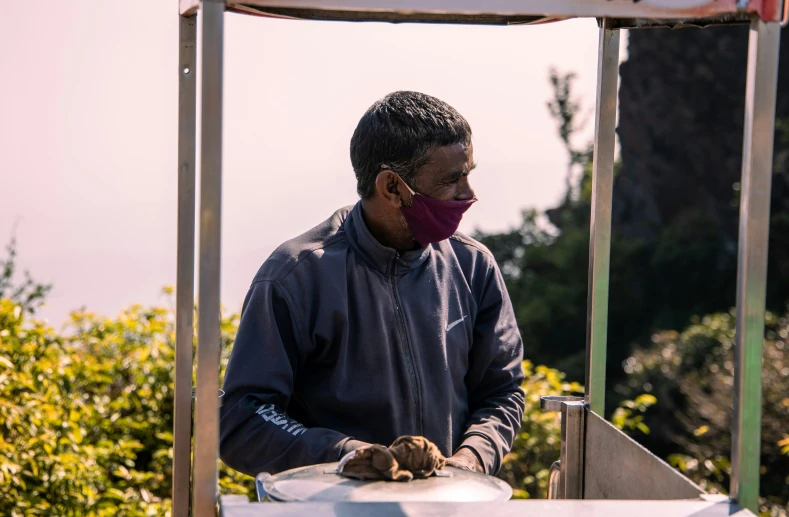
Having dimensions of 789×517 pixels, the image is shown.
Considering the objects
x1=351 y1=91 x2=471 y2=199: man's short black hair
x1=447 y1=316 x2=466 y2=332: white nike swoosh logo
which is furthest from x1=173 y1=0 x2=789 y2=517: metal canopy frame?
x1=447 y1=316 x2=466 y2=332: white nike swoosh logo

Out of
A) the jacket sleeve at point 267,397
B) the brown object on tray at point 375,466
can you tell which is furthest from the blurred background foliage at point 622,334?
the brown object on tray at point 375,466

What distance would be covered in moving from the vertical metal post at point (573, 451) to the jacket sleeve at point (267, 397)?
60cm

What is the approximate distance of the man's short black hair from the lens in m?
2.48

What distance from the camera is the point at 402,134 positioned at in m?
2.49

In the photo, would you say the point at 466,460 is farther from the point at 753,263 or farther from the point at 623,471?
the point at 753,263

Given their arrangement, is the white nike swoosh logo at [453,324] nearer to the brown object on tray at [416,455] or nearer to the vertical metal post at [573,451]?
the vertical metal post at [573,451]

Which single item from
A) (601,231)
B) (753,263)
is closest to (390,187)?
(601,231)

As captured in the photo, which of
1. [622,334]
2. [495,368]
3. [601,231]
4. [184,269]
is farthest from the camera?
[622,334]

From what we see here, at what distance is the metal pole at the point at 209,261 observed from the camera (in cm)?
166

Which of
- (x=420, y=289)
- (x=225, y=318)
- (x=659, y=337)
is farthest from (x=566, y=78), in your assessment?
(x=420, y=289)

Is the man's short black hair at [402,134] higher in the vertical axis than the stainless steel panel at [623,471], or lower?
higher

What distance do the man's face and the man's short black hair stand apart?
0.02m

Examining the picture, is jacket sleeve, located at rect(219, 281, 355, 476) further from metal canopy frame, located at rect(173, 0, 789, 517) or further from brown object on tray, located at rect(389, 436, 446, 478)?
metal canopy frame, located at rect(173, 0, 789, 517)

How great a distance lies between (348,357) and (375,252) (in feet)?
0.87
